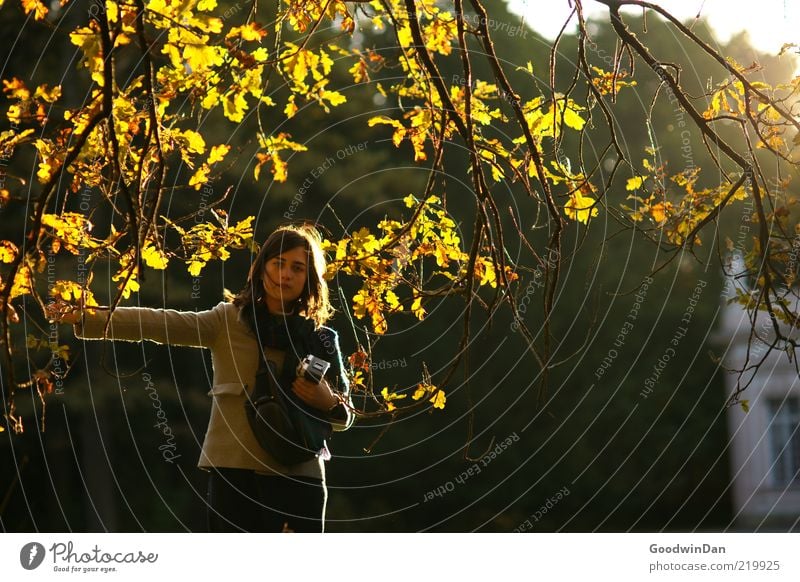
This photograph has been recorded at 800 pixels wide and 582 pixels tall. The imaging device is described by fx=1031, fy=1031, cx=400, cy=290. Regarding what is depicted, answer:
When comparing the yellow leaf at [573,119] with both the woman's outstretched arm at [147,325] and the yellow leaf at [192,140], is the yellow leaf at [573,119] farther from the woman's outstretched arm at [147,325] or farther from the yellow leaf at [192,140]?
the woman's outstretched arm at [147,325]

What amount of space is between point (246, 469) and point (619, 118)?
11.9 m

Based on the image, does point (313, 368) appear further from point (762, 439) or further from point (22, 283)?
point (762, 439)

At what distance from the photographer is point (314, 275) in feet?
10.2

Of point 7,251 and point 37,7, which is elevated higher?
point 37,7

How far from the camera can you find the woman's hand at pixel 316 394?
9.71 feet

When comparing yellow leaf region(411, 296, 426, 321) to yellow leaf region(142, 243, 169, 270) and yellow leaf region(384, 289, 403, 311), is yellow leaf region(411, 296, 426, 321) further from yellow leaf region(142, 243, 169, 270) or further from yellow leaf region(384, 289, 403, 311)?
yellow leaf region(142, 243, 169, 270)

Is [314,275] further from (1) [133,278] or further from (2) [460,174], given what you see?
(2) [460,174]

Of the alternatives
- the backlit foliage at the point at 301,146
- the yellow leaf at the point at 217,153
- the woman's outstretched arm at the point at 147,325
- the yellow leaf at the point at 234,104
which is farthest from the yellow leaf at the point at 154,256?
the yellow leaf at the point at 234,104

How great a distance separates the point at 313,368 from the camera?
9.71ft

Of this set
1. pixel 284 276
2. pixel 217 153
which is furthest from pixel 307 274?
pixel 217 153

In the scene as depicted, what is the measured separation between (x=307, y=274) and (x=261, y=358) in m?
0.31

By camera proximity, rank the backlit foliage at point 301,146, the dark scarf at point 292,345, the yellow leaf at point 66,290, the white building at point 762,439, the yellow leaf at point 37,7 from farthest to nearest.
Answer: the white building at point 762,439 < the dark scarf at point 292,345 < the yellow leaf at point 66,290 < the yellow leaf at point 37,7 < the backlit foliage at point 301,146

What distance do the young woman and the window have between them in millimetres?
9424

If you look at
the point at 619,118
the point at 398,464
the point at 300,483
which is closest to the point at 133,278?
the point at 300,483
